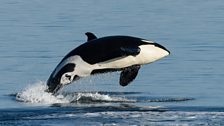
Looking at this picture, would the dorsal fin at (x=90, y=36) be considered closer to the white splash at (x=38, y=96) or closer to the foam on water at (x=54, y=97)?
the foam on water at (x=54, y=97)

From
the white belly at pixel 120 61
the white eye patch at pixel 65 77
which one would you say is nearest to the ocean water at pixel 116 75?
the white eye patch at pixel 65 77

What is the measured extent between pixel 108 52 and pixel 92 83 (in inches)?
139

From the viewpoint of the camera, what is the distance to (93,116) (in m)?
19.0

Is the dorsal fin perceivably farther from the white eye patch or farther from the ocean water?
the ocean water

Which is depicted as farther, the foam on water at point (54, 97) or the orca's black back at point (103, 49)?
the foam on water at point (54, 97)

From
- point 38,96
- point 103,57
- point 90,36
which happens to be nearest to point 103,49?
point 103,57

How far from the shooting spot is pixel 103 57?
21422 mm

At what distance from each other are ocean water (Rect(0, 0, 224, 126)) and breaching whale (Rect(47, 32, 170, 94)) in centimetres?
56

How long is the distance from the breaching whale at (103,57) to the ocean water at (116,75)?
0.56 metres

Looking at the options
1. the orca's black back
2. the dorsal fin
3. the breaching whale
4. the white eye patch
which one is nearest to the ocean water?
the white eye patch

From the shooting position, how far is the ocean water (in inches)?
755

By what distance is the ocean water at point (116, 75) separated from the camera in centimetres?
1917

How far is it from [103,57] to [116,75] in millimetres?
6228

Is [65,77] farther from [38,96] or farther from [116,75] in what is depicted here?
[116,75]
